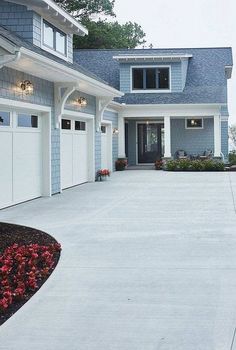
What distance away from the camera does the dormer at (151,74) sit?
2494cm

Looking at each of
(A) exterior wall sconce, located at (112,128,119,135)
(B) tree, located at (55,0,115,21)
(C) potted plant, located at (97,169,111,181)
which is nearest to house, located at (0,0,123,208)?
(C) potted plant, located at (97,169,111,181)

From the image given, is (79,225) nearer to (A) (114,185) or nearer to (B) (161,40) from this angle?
(A) (114,185)

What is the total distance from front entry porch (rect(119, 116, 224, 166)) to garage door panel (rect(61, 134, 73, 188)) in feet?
27.6

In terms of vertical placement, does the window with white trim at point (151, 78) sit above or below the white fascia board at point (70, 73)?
above

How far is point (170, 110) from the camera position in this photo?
78.2 ft

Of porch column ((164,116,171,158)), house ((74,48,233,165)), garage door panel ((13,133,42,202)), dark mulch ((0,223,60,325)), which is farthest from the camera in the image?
house ((74,48,233,165))

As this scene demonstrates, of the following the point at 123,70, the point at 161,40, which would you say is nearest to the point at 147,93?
the point at 123,70

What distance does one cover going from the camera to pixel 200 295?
4891 mm

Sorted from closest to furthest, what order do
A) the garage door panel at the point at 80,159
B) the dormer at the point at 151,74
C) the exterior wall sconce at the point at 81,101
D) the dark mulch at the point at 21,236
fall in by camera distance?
the dark mulch at the point at 21,236, the exterior wall sconce at the point at 81,101, the garage door panel at the point at 80,159, the dormer at the point at 151,74

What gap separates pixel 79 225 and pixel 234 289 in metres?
4.17

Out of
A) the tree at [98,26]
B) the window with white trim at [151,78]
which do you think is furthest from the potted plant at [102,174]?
the tree at [98,26]

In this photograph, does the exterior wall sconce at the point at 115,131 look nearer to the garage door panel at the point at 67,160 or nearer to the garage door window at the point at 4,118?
the garage door panel at the point at 67,160

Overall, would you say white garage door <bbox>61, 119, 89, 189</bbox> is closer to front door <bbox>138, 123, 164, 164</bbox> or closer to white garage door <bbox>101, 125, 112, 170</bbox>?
white garage door <bbox>101, 125, 112, 170</bbox>

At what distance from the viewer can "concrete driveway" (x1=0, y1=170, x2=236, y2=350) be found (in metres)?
3.95
